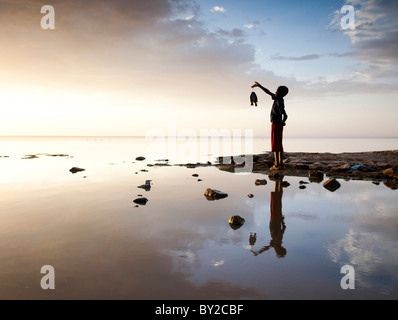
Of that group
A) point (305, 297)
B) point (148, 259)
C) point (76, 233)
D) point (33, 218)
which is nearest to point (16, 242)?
point (76, 233)

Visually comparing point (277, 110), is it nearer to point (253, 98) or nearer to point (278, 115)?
point (278, 115)

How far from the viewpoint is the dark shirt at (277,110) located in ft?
45.2

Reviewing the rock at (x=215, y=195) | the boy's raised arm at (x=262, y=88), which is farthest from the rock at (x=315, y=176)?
the rock at (x=215, y=195)

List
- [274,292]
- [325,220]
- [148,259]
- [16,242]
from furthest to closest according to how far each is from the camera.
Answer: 1. [325,220]
2. [16,242]
3. [148,259]
4. [274,292]

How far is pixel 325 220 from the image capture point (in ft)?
21.6

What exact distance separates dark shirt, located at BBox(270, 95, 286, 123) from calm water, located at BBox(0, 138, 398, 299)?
19.1ft

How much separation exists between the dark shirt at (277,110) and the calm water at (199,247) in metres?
5.83

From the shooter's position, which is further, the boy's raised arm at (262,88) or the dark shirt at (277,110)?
the dark shirt at (277,110)

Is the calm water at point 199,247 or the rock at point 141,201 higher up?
the rock at point 141,201

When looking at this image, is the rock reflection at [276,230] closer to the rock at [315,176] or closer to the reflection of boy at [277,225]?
the reflection of boy at [277,225]

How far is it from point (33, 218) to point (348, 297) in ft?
25.0

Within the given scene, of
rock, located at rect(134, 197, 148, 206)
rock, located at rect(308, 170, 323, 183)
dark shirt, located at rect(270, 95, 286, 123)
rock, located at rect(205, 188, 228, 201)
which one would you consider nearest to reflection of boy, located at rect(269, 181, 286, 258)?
rock, located at rect(205, 188, 228, 201)
